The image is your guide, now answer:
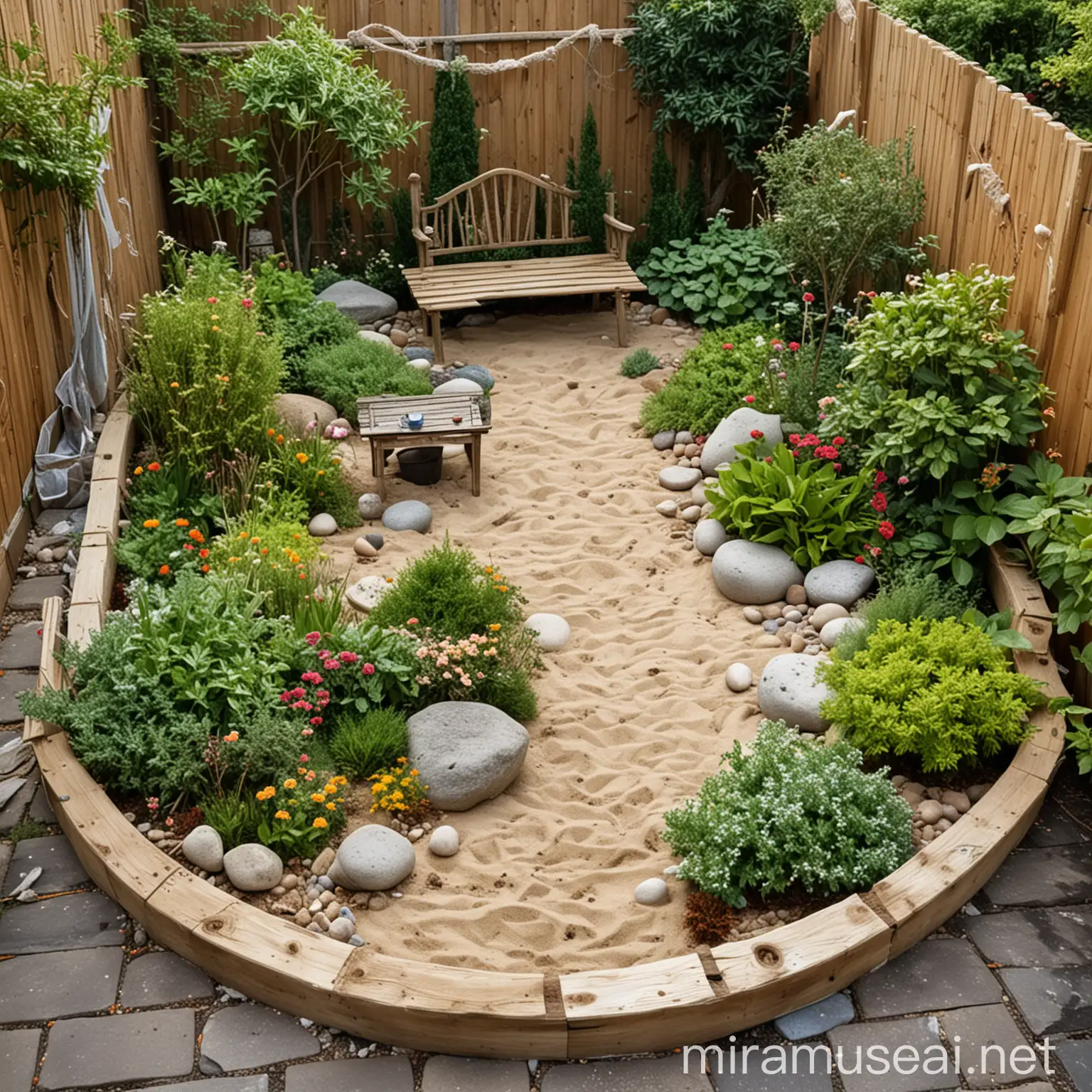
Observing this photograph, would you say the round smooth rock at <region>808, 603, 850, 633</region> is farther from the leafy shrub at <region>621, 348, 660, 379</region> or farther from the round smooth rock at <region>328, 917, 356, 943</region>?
the leafy shrub at <region>621, 348, 660, 379</region>

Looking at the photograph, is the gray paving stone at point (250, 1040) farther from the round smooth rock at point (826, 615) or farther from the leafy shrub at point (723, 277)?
the leafy shrub at point (723, 277)

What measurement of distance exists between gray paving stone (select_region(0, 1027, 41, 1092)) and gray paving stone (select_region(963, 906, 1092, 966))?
332 centimetres

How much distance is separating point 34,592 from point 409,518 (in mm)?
2184

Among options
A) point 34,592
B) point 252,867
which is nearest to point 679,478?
point 34,592

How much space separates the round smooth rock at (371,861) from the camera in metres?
4.72

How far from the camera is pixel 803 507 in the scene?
678 centimetres

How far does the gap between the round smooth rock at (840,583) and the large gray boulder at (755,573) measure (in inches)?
5.3

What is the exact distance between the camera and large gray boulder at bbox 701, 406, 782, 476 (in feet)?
25.2

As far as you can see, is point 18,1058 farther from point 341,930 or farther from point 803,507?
point 803,507

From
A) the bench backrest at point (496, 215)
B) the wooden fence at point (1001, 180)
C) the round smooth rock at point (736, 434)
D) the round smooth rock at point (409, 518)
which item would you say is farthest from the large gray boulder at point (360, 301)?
the wooden fence at point (1001, 180)

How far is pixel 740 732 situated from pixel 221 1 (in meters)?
7.69

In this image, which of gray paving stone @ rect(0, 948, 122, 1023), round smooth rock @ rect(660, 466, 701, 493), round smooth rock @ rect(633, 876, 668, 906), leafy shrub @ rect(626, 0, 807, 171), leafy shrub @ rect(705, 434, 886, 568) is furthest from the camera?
leafy shrub @ rect(626, 0, 807, 171)

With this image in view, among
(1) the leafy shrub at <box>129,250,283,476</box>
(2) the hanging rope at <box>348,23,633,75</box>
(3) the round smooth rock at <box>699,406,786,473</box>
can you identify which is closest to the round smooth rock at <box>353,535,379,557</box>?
(1) the leafy shrub at <box>129,250,283,476</box>

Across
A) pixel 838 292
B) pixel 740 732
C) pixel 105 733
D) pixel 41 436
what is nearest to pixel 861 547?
pixel 740 732
